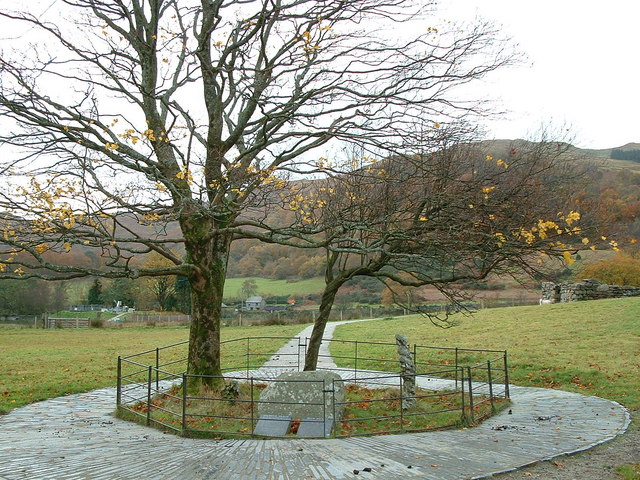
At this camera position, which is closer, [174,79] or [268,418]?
[268,418]

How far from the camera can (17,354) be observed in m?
25.0

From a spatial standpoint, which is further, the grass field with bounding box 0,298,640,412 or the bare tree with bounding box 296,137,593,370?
the grass field with bounding box 0,298,640,412

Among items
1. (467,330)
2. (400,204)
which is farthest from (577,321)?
(400,204)

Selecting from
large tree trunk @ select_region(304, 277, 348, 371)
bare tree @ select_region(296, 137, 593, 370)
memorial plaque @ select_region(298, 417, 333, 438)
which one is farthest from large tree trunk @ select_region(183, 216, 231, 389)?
memorial plaque @ select_region(298, 417, 333, 438)

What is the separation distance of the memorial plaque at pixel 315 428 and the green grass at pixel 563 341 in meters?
6.28

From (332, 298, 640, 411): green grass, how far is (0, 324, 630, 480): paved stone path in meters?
3.28

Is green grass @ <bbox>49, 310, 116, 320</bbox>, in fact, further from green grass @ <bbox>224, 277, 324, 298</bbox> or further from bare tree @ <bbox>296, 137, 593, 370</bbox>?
bare tree @ <bbox>296, 137, 593, 370</bbox>

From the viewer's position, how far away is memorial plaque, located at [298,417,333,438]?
9095 mm

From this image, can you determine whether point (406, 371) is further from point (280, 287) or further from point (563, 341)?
point (280, 287)

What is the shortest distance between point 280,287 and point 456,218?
64.1 m

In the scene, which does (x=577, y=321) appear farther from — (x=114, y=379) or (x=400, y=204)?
(x=114, y=379)

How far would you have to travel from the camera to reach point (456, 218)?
10.8 meters

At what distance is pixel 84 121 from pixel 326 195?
22.4 ft

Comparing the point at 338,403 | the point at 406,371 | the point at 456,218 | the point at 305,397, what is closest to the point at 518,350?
the point at 406,371
